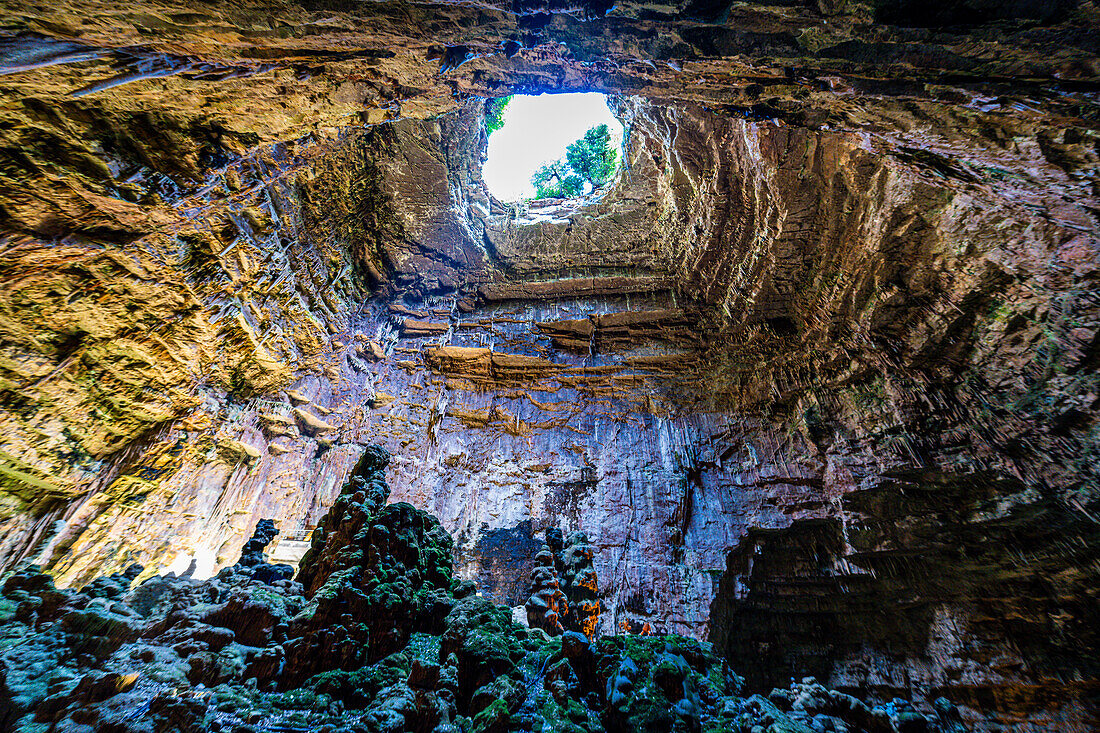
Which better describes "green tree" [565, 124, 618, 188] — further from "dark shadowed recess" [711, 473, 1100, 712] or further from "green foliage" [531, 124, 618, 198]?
"dark shadowed recess" [711, 473, 1100, 712]

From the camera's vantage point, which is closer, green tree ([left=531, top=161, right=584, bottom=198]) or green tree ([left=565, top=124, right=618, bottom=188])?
green tree ([left=565, top=124, right=618, bottom=188])

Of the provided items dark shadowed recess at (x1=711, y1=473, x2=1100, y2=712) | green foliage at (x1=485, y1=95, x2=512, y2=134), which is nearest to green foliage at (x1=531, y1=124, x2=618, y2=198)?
green foliage at (x1=485, y1=95, x2=512, y2=134)

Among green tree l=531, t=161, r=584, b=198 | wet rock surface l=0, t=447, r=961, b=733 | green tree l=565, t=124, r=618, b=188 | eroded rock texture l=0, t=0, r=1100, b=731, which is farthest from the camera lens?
green tree l=531, t=161, r=584, b=198

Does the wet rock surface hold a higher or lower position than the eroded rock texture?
lower

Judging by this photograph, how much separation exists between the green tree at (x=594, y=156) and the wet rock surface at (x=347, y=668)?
1100 cm

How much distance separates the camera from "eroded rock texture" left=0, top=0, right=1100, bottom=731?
4.06 m

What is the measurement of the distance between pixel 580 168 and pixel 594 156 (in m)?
0.51

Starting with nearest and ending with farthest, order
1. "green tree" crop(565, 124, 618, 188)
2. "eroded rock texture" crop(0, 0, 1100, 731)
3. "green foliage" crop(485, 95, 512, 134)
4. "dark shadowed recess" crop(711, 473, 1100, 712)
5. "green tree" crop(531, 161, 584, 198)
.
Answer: "eroded rock texture" crop(0, 0, 1100, 731) → "dark shadowed recess" crop(711, 473, 1100, 712) → "green foliage" crop(485, 95, 512, 134) → "green tree" crop(565, 124, 618, 188) → "green tree" crop(531, 161, 584, 198)

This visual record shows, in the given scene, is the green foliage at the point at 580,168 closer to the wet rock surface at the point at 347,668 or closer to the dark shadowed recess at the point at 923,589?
the dark shadowed recess at the point at 923,589

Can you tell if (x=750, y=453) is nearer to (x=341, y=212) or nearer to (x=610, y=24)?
(x=610, y=24)

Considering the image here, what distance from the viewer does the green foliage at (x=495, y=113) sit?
9.91m

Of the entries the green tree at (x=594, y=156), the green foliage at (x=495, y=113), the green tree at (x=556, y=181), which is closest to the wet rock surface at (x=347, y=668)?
the green foliage at (x=495, y=113)

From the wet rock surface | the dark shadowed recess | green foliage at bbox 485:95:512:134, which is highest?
green foliage at bbox 485:95:512:134

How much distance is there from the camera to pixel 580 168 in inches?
501
